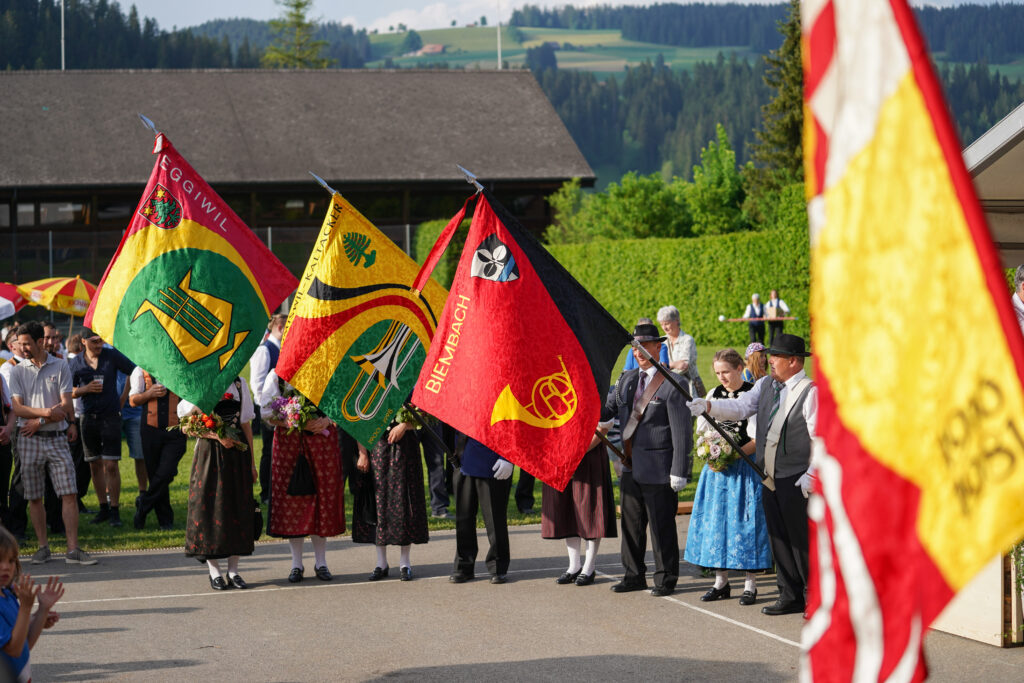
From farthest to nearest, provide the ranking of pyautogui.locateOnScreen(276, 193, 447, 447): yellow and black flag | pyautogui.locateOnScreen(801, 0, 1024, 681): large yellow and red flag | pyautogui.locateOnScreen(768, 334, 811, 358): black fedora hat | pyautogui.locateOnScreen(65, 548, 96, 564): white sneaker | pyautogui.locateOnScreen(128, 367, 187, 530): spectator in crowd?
pyautogui.locateOnScreen(128, 367, 187, 530): spectator in crowd
pyautogui.locateOnScreen(65, 548, 96, 564): white sneaker
pyautogui.locateOnScreen(276, 193, 447, 447): yellow and black flag
pyautogui.locateOnScreen(768, 334, 811, 358): black fedora hat
pyautogui.locateOnScreen(801, 0, 1024, 681): large yellow and red flag

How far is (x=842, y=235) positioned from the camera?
1.95m

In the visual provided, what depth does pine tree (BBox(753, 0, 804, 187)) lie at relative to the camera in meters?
51.9

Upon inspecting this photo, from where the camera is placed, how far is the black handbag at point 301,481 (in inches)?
384

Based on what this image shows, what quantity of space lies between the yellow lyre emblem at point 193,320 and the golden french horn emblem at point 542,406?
2.84 meters

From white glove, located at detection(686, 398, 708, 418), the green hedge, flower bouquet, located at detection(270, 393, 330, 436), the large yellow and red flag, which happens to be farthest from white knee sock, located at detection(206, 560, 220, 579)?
the green hedge

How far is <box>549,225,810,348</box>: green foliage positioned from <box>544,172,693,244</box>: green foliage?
515cm

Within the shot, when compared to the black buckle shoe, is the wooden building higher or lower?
higher

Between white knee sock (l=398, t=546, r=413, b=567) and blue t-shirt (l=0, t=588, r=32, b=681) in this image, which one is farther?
white knee sock (l=398, t=546, r=413, b=567)

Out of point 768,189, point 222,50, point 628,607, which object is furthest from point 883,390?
point 222,50

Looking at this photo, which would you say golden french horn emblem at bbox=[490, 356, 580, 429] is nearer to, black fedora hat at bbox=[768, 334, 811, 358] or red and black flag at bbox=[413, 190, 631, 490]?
red and black flag at bbox=[413, 190, 631, 490]

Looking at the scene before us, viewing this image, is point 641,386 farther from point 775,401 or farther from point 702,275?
point 702,275

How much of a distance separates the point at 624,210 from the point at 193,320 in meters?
39.2

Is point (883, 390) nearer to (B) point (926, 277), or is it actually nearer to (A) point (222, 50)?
(B) point (926, 277)

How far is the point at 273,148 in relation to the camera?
148 feet
